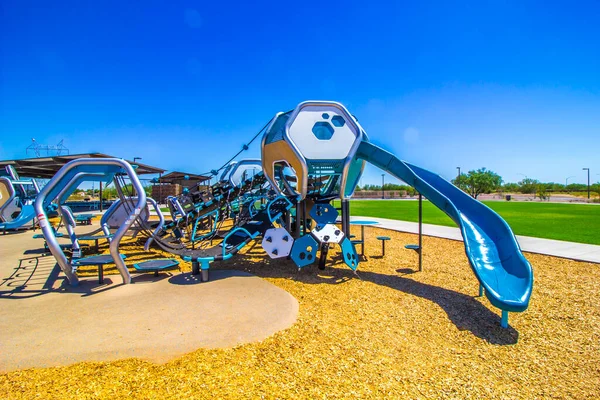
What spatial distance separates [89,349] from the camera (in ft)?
13.3

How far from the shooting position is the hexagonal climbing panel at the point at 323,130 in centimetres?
841

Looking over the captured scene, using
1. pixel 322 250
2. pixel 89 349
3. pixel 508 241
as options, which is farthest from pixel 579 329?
pixel 89 349

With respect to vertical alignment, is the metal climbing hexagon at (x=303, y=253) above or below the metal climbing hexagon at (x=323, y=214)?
below

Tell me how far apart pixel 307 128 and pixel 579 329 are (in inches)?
258

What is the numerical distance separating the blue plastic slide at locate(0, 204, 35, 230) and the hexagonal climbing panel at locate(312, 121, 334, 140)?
16.6 metres

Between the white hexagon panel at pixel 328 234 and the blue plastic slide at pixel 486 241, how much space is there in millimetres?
2150

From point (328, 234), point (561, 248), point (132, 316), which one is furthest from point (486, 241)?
point (132, 316)

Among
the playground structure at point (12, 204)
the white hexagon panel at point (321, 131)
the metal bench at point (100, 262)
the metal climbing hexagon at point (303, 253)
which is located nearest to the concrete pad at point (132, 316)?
the metal bench at point (100, 262)

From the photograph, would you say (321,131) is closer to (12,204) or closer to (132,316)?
(132,316)

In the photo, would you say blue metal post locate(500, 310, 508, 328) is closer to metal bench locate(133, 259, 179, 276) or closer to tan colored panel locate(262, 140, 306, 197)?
tan colored panel locate(262, 140, 306, 197)

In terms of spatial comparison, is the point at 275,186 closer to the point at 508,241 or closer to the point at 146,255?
the point at 146,255

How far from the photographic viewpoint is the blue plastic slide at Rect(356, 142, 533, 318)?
494cm

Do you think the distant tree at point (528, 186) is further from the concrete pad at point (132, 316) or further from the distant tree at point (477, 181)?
the concrete pad at point (132, 316)

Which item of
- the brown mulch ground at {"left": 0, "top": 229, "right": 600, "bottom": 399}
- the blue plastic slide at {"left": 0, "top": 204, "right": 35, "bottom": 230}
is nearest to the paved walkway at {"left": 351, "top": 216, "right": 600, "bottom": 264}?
the brown mulch ground at {"left": 0, "top": 229, "right": 600, "bottom": 399}
